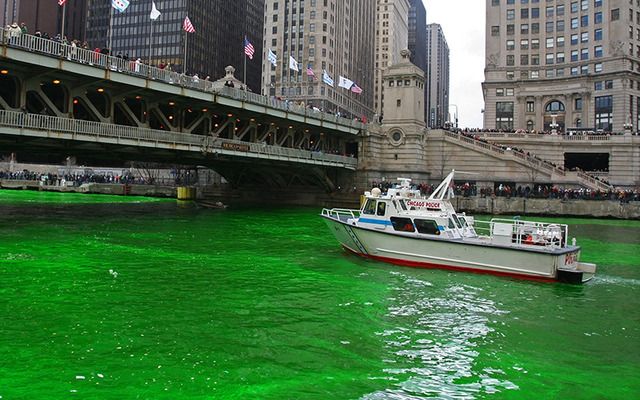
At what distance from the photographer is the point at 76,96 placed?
36.5 metres

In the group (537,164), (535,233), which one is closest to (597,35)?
(537,164)

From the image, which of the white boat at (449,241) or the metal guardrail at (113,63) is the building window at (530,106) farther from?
the white boat at (449,241)

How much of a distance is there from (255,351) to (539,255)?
1427 centimetres

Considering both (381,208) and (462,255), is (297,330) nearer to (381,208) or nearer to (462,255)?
(462,255)

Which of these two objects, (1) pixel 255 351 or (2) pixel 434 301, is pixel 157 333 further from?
(2) pixel 434 301

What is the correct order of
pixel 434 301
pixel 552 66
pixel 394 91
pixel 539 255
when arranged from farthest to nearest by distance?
1. pixel 552 66
2. pixel 394 91
3. pixel 539 255
4. pixel 434 301

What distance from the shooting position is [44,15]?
172m

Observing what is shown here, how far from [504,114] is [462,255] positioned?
96017 millimetres

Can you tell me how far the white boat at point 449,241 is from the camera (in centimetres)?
2203

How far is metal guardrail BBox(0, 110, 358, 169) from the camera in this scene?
103 feet

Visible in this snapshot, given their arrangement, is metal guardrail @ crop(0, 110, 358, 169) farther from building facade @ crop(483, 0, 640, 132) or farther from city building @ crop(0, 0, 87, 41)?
city building @ crop(0, 0, 87, 41)

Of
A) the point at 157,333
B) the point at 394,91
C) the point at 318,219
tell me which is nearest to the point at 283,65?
the point at 394,91

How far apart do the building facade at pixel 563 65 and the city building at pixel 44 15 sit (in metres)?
129

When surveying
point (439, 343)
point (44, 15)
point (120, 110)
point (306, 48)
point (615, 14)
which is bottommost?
point (439, 343)
